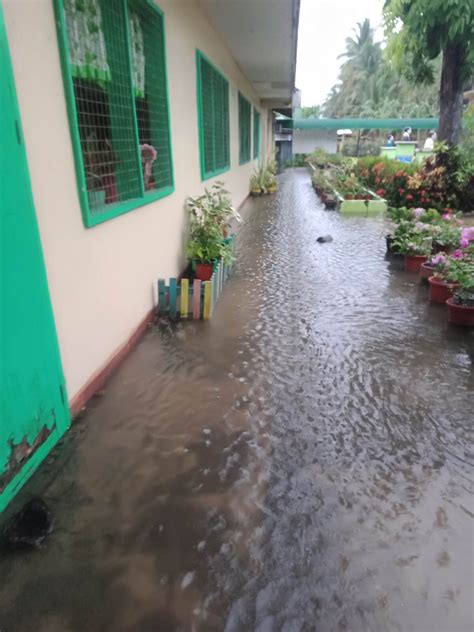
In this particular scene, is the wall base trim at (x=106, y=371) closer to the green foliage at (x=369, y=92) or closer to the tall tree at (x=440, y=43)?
the tall tree at (x=440, y=43)

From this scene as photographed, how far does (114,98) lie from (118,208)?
84 cm

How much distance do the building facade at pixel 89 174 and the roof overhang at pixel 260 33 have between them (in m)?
0.10

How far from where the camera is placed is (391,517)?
202 centimetres

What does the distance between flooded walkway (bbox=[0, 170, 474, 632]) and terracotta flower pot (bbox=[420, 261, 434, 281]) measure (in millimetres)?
1505

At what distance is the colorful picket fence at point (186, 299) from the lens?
4305 mm

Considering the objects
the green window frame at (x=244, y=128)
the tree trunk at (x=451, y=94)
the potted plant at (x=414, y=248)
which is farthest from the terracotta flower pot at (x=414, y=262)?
the green window frame at (x=244, y=128)

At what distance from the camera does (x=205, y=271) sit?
5.16m

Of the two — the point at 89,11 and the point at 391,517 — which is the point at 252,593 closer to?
the point at 391,517

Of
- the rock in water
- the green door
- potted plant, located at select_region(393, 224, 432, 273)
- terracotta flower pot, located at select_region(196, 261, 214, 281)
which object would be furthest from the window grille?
the rock in water

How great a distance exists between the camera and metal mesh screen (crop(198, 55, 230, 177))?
20.6 feet

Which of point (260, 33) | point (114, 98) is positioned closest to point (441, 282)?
point (114, 98)

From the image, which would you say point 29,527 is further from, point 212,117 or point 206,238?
point 212,117

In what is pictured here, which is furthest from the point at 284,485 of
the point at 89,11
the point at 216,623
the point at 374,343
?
the point at 89,11

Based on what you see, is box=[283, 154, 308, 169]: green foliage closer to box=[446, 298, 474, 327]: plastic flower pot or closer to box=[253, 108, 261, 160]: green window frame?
box=[253, 108, 261, 160]: green window frame
